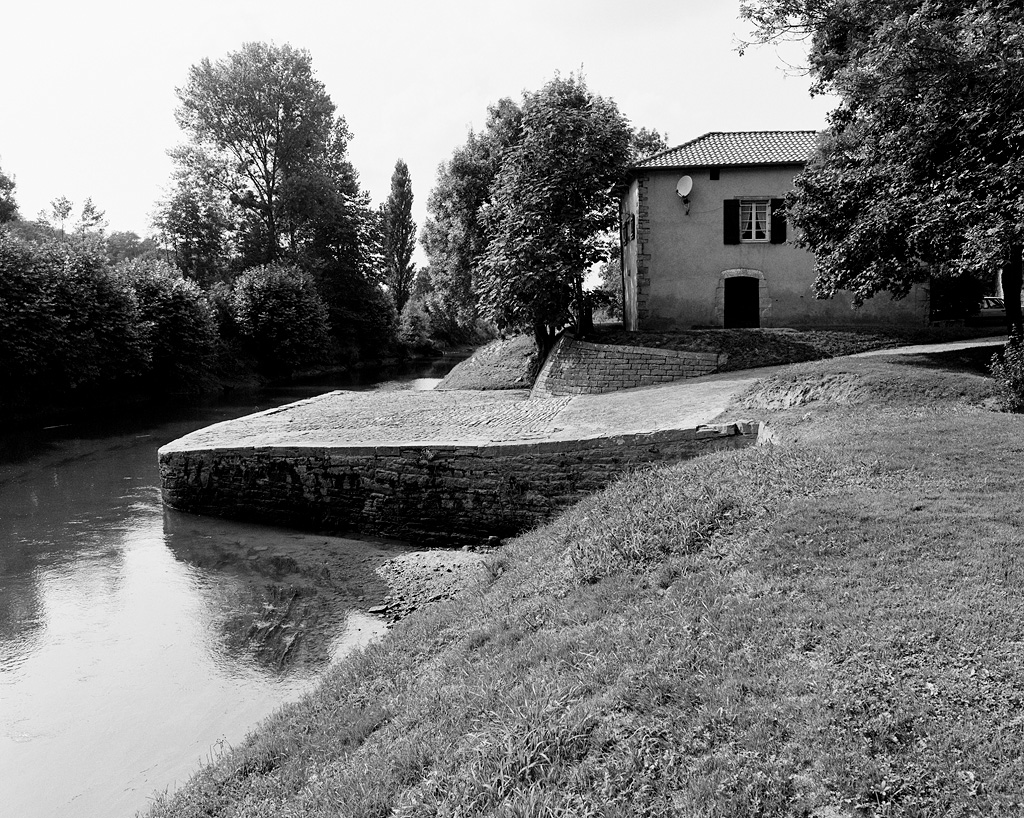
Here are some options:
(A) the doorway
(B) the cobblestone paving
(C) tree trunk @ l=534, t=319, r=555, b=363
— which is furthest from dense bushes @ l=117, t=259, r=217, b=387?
(A) the doorway

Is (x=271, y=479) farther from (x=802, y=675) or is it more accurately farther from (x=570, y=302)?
(x=570, y=302)

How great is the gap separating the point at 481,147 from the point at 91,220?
139ft

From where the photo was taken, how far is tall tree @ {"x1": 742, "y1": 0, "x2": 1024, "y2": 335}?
9.38m

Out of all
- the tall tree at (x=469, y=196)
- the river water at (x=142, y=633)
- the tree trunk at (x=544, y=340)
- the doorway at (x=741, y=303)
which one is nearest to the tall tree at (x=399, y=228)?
the tall tree at (x=469, y=196)

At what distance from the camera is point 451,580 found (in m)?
9.04

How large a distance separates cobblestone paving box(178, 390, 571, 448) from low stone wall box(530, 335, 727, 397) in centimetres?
157

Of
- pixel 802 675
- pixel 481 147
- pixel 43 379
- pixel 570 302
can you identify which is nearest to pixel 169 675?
pixel 802 675

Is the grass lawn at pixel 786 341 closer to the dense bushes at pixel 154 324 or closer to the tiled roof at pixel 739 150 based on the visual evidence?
the tiled roof at pixel 739 150

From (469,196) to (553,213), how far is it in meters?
7.48

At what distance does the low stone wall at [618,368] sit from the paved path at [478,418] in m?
0.81

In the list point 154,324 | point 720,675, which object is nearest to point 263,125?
point 154,324

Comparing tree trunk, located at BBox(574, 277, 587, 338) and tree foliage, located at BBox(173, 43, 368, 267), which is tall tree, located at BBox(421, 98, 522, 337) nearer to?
tree trunk, located at BBox(574, 277, 587, 338)

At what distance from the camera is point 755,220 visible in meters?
21.6

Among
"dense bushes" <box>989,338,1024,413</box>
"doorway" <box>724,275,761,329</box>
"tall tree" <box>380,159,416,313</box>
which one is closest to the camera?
"dense bushes" <box>989,338,1024,413</box>
